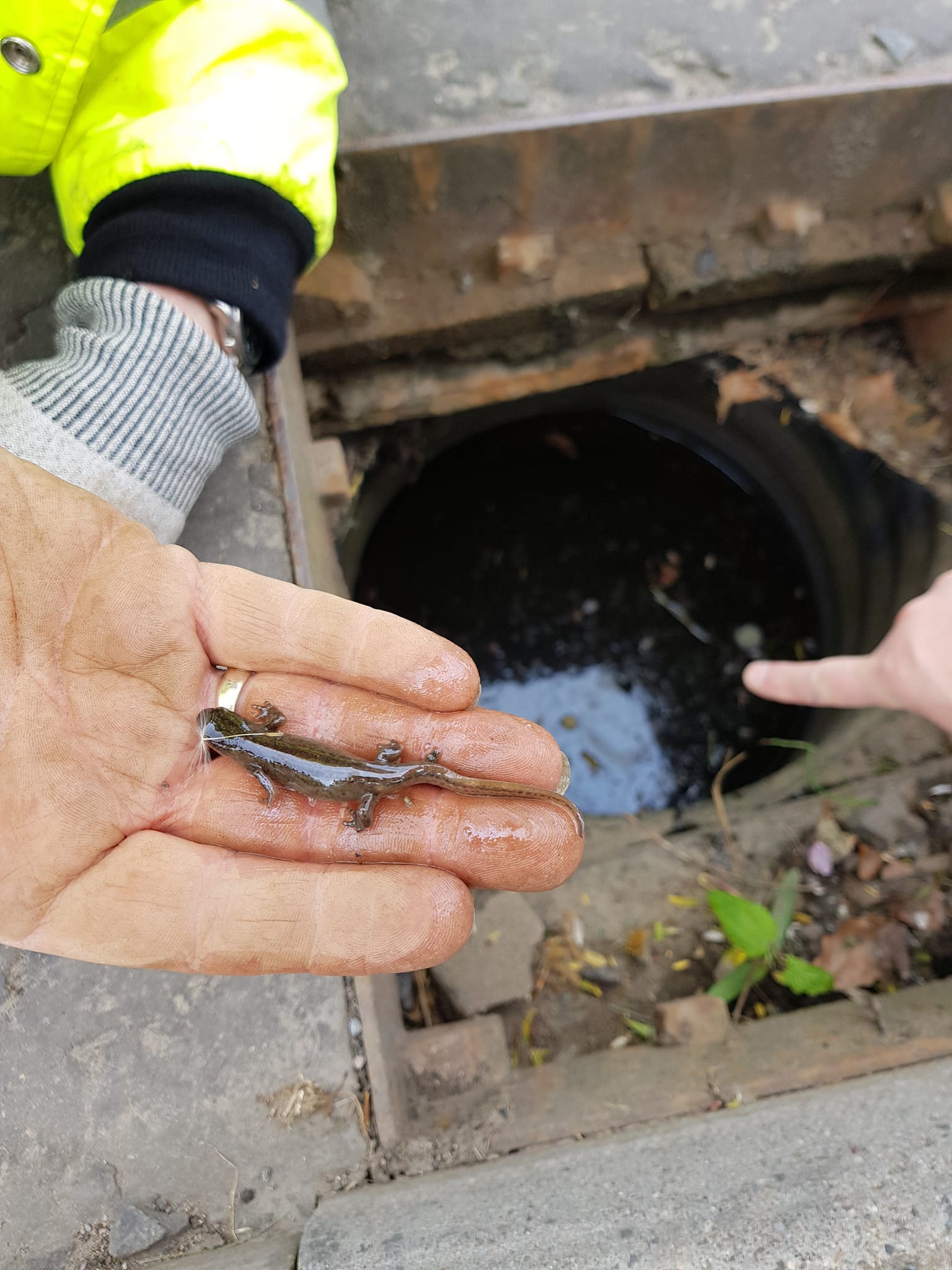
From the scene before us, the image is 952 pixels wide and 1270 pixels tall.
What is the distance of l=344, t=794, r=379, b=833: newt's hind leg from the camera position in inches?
87.4

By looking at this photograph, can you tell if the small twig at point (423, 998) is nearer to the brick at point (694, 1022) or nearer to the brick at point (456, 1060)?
the brick at point (456, 1060)

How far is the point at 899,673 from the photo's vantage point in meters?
2.44

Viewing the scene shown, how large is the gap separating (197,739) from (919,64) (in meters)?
4.39

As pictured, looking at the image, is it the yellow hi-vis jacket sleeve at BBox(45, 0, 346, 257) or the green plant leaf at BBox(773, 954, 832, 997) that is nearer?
the yellow hi-vis jacket sleeve at BBox(45, 0, 346, 257)

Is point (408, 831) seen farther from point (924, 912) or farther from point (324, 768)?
point (924, 912)

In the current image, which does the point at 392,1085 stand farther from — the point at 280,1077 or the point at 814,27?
the point at 814,27

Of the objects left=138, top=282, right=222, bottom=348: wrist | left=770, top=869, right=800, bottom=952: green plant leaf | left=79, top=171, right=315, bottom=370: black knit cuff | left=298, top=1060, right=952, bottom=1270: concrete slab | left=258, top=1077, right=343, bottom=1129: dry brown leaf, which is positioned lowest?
left=770, top=869, right=800, bottom=952: green plant leaf

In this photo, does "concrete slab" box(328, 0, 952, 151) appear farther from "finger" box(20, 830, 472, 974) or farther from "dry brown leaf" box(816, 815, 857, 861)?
"dry brown leaf" box(816, 815, 857, 861)

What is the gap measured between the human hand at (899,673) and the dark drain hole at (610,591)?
2.27 metres

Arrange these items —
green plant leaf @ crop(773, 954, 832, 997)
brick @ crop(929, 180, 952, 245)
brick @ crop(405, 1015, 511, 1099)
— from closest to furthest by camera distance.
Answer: brick @ crop(405, 1015, 511, 1099), green plant leaf @ crop(773, 954, 832, 997), brick @ crop(929, 180, 952, 245)

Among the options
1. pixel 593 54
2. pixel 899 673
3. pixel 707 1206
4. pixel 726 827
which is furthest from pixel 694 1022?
pixel 593 54

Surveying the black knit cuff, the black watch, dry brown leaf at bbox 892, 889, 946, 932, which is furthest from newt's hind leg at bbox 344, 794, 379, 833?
dry brown leaf at bbox 892, 889, 946, 932

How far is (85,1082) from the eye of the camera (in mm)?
2330

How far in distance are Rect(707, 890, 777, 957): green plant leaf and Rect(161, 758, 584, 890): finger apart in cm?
146
